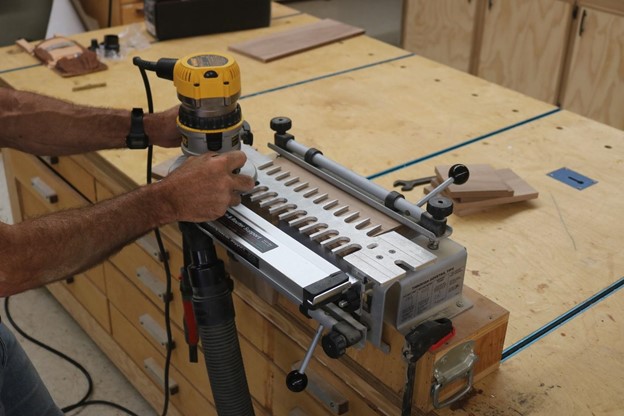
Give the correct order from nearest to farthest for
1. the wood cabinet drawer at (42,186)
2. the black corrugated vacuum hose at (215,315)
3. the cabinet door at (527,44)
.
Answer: the black corrugated vacuum hose at (215,315) < the wood cabinet drawer at (42,186) < the cabinet door at (527,44)

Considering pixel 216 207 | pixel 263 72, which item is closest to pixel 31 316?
pixel 263 72

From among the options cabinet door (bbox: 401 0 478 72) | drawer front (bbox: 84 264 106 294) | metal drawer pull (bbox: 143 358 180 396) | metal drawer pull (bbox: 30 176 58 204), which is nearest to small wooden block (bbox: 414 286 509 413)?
metal drawer pull (bbox: 143 358 180 396)

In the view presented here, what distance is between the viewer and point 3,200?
280 centimetres

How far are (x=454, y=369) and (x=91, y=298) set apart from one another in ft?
4.36

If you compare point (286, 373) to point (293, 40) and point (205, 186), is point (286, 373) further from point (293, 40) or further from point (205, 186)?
point (293, 40)

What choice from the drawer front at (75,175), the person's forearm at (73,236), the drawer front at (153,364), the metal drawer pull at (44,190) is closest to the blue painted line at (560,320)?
the person's forearm at (73,236)

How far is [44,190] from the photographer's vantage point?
1957 millimetres

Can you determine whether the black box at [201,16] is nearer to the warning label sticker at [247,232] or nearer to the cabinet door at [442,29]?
the warning label sticker at [247,232]

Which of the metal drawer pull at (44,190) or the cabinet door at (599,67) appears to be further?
the cabinet door at (599,67)

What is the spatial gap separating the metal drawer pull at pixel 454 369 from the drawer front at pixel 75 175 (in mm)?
1053

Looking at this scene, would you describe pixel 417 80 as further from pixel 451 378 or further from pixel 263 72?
pixel 451 378

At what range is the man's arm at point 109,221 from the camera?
3.28 ft

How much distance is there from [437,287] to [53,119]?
2.72ft

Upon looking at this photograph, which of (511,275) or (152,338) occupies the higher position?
(511,275)
